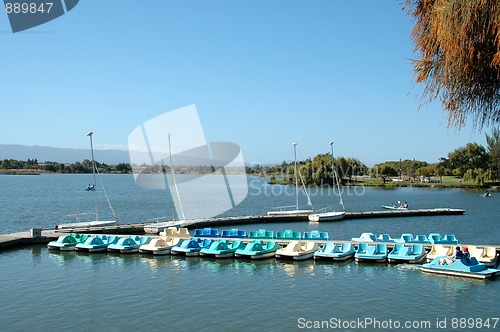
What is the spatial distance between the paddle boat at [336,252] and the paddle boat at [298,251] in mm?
502

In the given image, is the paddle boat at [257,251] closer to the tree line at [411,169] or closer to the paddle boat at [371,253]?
the paddle boat at [371,253]

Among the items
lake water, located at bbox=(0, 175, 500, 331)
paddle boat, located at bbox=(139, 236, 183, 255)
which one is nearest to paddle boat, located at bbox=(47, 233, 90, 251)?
lake water, located at bbox=(0, 175, 500, 331)

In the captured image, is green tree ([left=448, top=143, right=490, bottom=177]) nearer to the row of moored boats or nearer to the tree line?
the tree line

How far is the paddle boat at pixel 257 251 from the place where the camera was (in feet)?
96.5

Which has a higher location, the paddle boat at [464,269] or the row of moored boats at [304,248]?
the row of moored boats at [304,248]

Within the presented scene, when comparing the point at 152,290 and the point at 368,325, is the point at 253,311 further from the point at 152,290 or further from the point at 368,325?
the point at 152,290

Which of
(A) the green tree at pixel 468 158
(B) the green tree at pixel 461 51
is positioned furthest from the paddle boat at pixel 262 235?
(A) the green tree at pixel 468 158

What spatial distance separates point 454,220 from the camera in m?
59.0

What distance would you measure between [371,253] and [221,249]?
932 cm

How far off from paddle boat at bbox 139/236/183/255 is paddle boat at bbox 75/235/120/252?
3.04 m

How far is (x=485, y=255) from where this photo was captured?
2680cm

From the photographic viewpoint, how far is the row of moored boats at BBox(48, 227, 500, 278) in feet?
81.3

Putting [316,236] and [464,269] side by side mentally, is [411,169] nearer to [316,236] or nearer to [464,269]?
[316,236]

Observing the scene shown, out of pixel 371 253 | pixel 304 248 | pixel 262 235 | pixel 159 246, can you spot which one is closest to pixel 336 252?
pixel 371 253
